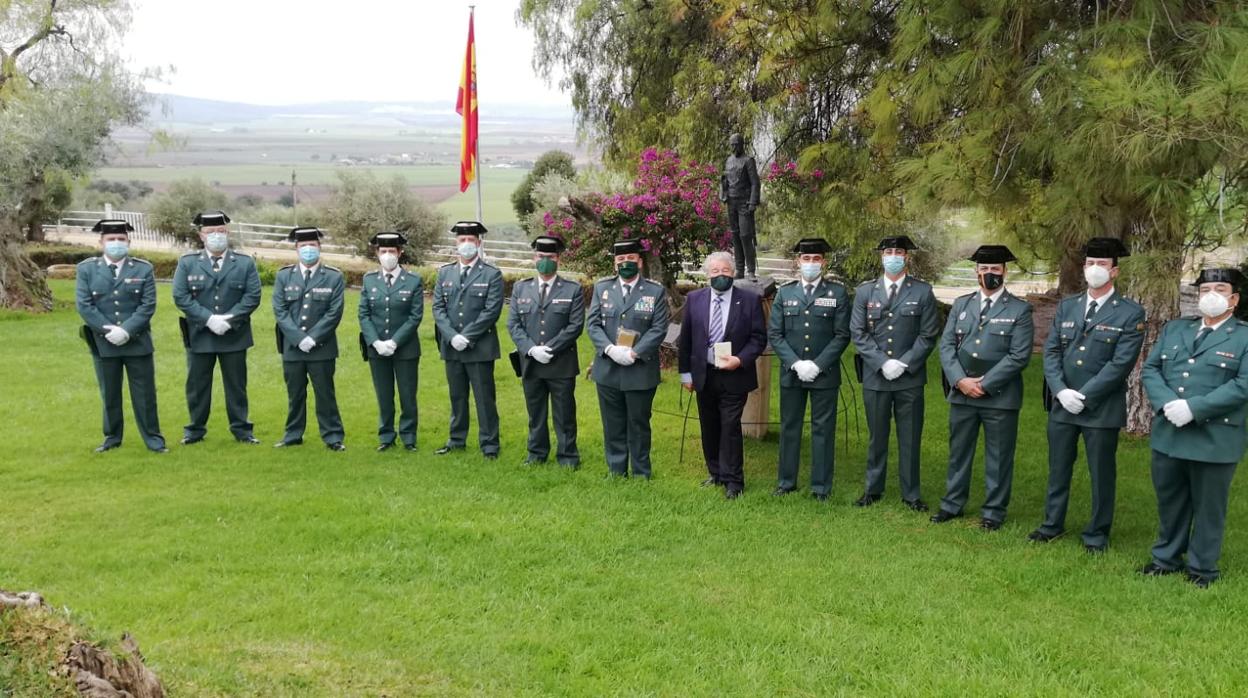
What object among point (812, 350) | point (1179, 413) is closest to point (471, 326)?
point (812, 350)

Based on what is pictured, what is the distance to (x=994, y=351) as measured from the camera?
702 centimetres

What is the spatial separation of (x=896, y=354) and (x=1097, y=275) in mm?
1442

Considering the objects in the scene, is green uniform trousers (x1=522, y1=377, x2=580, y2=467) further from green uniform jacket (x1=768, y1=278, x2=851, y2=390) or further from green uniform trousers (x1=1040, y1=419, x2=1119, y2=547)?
green uniform trousers (x1=1040, y1=419, x2=1119, y2=547)

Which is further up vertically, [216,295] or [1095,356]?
[216,295]

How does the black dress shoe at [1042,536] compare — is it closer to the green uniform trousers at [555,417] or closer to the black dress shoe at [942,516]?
the black dress shoe at [942,516]

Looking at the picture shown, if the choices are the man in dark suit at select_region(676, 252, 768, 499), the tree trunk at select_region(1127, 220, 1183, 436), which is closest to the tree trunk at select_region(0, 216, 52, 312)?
the man in dark suit at select_region(676, 252, 768, 499)

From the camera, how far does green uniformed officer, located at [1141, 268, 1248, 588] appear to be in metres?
5.86

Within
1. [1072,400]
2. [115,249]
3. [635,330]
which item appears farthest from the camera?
[115,249]

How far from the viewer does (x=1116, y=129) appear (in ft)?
20.8

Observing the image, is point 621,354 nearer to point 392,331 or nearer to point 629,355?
point 629,355

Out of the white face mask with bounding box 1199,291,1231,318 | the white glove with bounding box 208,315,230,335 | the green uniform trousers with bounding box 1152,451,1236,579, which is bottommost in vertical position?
the green uniform trousers with bounding box 1152,451,1236,579

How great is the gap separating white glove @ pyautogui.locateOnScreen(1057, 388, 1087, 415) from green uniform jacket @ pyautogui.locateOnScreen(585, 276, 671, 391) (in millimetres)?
2779

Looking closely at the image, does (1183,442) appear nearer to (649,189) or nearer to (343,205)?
(649,189)

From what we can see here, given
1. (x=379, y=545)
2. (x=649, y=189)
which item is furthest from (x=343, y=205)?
(x=379, y=545)
